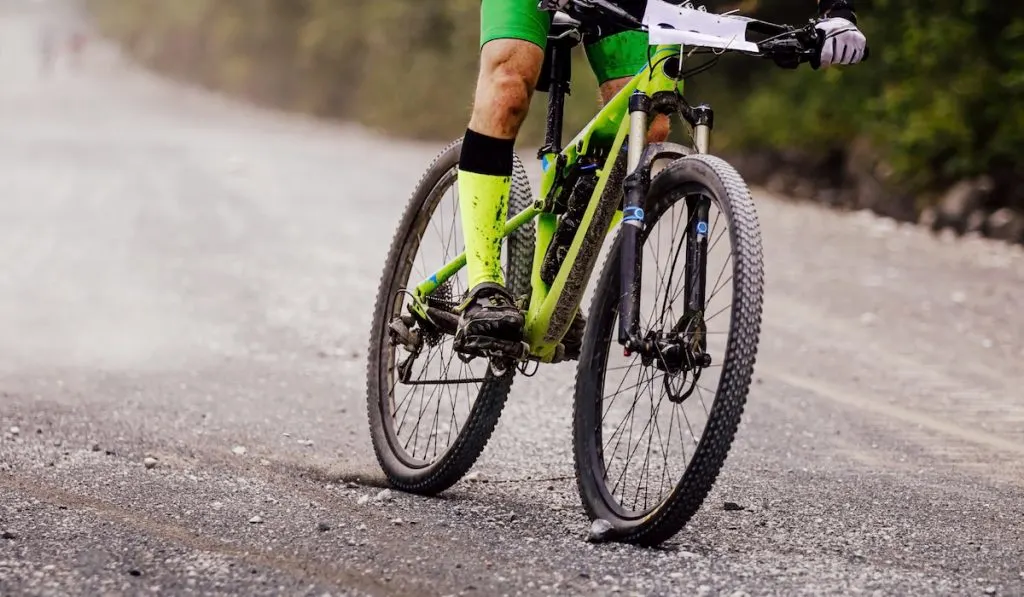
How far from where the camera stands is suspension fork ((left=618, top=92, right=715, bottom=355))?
3.65m

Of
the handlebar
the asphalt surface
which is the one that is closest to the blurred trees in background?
the asphalt surface

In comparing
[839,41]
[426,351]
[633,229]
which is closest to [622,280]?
[633,229]

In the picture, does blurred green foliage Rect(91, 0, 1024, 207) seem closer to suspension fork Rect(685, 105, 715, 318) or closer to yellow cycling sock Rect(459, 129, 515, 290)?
yellow cycling sock Rect(459, 129, 515, 290)

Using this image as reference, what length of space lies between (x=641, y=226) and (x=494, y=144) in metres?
0.73

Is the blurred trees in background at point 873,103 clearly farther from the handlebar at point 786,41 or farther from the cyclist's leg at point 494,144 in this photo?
the handlebar at point 786,41

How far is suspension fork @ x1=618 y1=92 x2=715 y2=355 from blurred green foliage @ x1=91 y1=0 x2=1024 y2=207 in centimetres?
520

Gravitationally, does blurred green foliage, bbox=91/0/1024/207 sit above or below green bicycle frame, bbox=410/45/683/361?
above

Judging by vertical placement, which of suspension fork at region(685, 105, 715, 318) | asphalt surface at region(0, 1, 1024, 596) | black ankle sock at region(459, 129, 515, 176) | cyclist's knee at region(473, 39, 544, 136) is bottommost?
asphalt surface at region(0, 1, 1024, 596)

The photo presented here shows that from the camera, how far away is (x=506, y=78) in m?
4.12

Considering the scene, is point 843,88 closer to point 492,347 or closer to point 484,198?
point 484,198

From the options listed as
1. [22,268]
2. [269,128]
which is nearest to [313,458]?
[22,268]

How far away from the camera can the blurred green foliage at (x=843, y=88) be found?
12.9 m

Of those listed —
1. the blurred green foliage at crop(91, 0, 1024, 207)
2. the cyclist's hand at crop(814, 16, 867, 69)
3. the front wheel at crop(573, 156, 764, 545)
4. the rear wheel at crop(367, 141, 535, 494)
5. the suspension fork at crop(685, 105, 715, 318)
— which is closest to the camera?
the front wheel at crop(573, 156, 764, 545)

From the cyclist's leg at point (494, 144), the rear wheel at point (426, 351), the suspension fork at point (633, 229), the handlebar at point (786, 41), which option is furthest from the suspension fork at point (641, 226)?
the rear wheel at point (426, 351)
